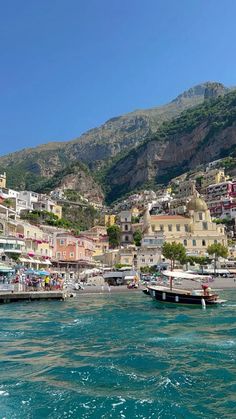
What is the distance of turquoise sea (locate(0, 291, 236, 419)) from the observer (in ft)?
33.2

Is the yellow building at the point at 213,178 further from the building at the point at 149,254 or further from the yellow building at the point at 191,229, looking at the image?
the building at the point at 149,254

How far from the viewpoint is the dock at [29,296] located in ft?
126

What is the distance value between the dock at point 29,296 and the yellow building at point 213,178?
371 feet

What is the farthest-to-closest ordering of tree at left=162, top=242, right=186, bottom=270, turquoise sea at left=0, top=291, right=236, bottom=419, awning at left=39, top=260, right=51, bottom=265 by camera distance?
tree at left=162, top=242, right=186, bottom=270 → awning at left=39, top=260, right=51, bottom=265 → turquoise sea at left=0, top=291, right=236, bottom=419

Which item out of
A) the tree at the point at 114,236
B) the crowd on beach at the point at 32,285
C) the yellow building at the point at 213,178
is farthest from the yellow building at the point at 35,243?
the yellow building at the point at 213,178

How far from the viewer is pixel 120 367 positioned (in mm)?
13656

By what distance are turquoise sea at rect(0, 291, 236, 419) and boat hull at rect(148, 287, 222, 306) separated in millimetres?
8253

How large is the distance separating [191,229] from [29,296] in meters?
52.8

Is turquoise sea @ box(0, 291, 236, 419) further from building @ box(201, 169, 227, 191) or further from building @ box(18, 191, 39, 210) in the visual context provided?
building @ box(201, 169, 227, 191)

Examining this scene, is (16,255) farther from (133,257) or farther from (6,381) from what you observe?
(6,381)

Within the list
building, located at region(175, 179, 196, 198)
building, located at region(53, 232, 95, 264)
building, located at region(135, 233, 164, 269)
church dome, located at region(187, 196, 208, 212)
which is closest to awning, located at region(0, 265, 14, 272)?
building, located at region(53, 232, 95, 264)

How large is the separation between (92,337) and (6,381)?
7.68 m

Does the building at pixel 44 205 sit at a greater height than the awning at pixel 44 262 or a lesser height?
greater

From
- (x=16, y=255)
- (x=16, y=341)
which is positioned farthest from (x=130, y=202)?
(x=16, y=341)
